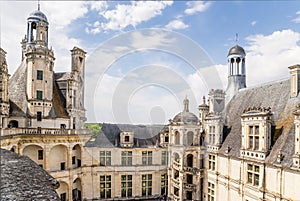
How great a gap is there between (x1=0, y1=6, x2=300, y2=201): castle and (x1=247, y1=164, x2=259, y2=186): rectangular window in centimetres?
6

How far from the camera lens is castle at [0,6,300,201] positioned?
13383 millimetres

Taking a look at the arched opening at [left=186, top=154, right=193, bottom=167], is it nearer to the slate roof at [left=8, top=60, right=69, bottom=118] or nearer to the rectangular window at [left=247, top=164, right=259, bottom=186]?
the rectangular window at [left=247, top=164, right=259, bottom=186]

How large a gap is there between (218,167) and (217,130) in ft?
8.95

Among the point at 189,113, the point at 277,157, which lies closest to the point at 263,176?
the point at 277,157

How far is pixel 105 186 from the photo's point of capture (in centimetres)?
2397

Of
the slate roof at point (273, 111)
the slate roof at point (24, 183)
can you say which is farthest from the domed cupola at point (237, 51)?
the slate roof at point (24, 183)

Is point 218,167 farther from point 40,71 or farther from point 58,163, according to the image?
point 40,71

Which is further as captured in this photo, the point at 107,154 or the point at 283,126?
the point at 107,154

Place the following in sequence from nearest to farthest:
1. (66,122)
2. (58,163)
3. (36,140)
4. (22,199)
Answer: (22,199), (36,140), (58,163), (66,122)

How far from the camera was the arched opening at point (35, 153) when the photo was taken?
20469 mm

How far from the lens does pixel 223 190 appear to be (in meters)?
16.7

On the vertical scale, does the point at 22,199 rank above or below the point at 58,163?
above

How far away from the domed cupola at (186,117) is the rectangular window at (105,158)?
846 cm

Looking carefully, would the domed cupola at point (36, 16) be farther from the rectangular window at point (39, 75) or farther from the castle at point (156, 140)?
the rectangular window at point (39, 75)
